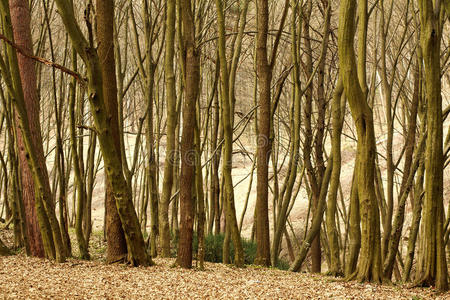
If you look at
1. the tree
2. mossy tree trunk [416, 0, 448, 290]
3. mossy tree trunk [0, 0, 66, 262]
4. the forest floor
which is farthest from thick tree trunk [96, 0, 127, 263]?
mossy tree trunk [416, 0, 448, 290]

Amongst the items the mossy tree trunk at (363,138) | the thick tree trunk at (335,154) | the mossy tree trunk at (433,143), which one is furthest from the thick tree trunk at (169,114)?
the mossy tree trunk at (433,143)

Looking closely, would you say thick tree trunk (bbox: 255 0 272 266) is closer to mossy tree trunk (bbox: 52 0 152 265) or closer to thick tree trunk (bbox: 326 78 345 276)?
thick tree trunk (bbox: 326 78 345 276)

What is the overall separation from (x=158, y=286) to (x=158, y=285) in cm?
3

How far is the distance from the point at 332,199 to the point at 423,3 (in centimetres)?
165

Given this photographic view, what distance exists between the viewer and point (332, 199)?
380 cm

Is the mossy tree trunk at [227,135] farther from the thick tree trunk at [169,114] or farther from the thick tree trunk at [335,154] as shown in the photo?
the thick tree trunk at [335,154]

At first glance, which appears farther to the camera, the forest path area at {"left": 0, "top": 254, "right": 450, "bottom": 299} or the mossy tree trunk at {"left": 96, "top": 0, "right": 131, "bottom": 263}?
the mossy tree trunk at {"left": 96, "top": 0, "right": 131, "bottom": 263}

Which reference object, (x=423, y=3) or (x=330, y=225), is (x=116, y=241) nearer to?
(x=330, y=225)

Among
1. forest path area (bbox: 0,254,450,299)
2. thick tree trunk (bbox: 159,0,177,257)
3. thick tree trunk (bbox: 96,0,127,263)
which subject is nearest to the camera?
forest path area (bbox: 0,254,450,299)

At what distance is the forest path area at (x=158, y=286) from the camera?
8.16 feet

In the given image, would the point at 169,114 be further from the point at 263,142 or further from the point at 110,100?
the point at 263,142

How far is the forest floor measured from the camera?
8.16 feet

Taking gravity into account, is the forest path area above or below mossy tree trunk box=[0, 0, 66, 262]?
below

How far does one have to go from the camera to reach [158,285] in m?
2.75
